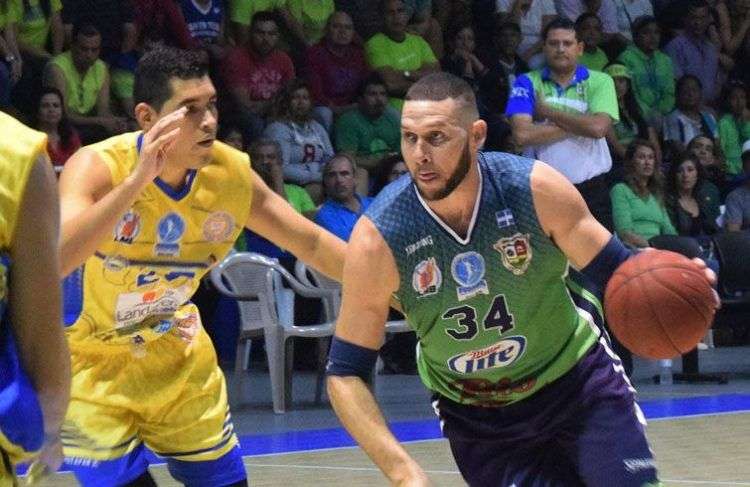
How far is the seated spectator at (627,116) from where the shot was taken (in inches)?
477

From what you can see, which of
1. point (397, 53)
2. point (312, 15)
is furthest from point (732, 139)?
point (312, 15)

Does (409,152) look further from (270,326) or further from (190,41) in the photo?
(190,41)

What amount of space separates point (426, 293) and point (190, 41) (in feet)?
22.9

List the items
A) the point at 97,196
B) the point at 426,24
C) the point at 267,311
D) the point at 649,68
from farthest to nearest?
the point at 649,68, the point at 426,24, the point at 267,311, the point at 97,196

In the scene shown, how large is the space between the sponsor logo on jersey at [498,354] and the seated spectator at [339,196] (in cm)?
583

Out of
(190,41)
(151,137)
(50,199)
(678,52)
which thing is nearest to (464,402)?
(151,137)

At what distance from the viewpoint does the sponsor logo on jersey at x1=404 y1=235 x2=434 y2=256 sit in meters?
3.79

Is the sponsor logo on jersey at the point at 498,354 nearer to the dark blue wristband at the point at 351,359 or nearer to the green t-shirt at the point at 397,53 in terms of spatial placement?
the dark blue wristband at the point at 351,359

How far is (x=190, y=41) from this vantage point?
10.5 m

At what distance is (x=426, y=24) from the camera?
12070 mm

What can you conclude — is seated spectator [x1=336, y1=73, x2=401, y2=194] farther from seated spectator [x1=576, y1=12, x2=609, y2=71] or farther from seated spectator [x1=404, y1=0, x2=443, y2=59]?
seated spectator [x1=576, y1=12, x2=609, y2=71]

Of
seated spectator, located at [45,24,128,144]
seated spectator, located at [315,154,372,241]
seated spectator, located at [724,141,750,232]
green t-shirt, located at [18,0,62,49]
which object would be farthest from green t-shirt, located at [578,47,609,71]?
green t-shirt, located at [18,0,62,49]

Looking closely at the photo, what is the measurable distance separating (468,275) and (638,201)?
697cm

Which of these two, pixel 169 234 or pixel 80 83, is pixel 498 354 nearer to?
pixel 169 234
